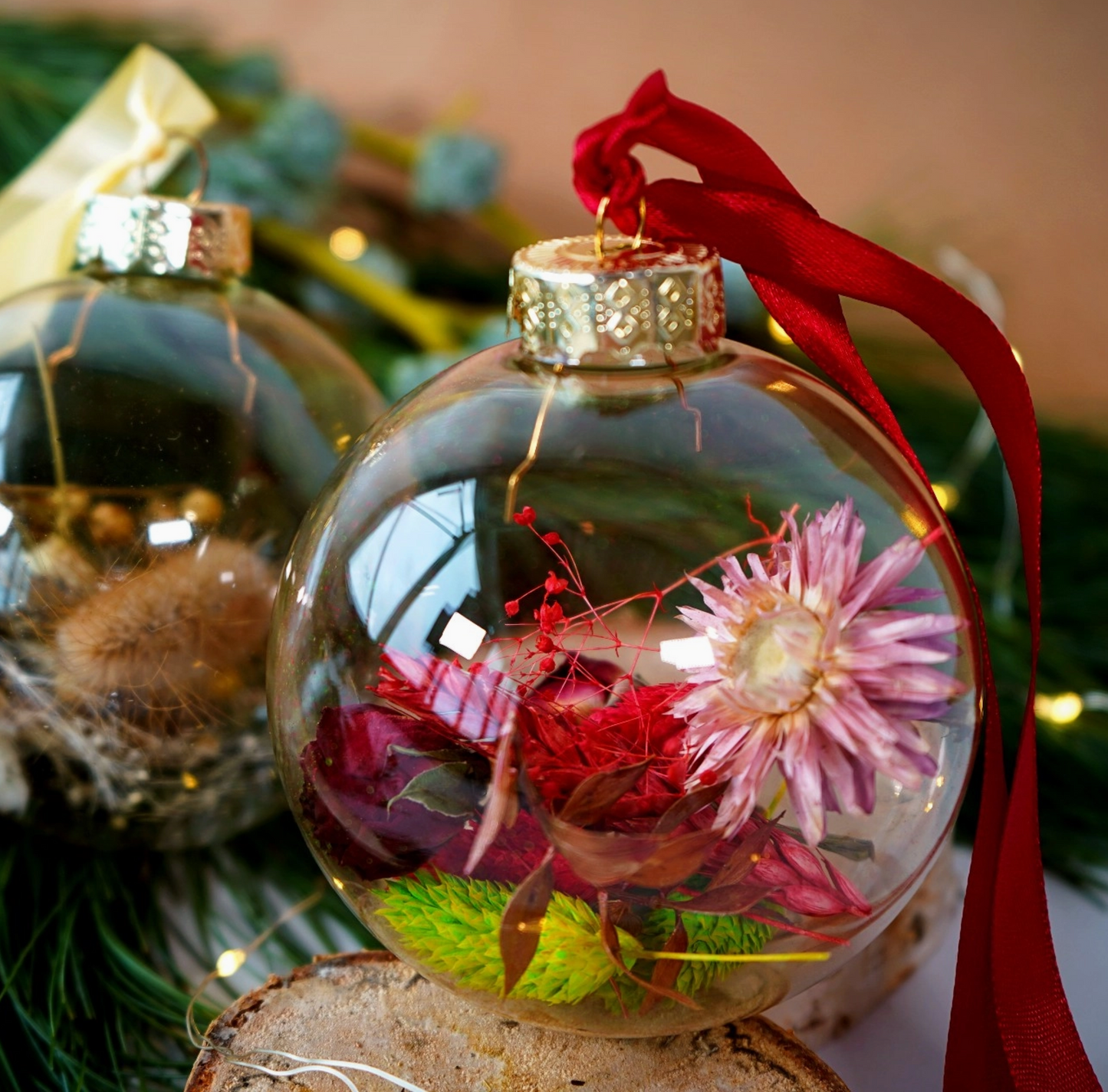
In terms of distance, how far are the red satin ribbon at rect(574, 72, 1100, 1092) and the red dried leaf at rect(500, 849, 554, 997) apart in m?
0.16

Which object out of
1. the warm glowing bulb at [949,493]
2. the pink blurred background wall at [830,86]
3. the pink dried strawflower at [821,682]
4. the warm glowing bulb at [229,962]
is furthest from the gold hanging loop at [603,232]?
the pink blurred background wall at [830,86]

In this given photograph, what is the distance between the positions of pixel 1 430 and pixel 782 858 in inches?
13.6

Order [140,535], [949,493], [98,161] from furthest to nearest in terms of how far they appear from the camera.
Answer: [949,493] < [98,161] < [140,535]

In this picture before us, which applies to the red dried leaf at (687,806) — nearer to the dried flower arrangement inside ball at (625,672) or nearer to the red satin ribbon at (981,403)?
the dried flower arrangement inside ball at (625,672)

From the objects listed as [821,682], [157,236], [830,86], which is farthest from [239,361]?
[830,86]

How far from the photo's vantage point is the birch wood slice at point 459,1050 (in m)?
0.39

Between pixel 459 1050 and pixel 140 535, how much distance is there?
0.23 metres

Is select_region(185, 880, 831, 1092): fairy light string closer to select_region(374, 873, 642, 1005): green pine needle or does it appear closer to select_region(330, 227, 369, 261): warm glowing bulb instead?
select_region(374, 873, 642, 1005): green pine needle

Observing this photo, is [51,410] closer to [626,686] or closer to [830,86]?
[626,686]

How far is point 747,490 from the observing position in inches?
14.1

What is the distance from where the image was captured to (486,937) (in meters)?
0.35

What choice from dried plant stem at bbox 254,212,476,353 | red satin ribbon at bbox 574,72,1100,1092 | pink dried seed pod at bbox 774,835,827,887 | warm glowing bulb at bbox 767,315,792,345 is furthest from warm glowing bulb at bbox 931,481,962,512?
pink dried seed pod at bbox 774,835,827,887

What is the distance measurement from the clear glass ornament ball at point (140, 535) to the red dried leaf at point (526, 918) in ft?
0.67

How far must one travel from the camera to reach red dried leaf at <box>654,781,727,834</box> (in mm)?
329
